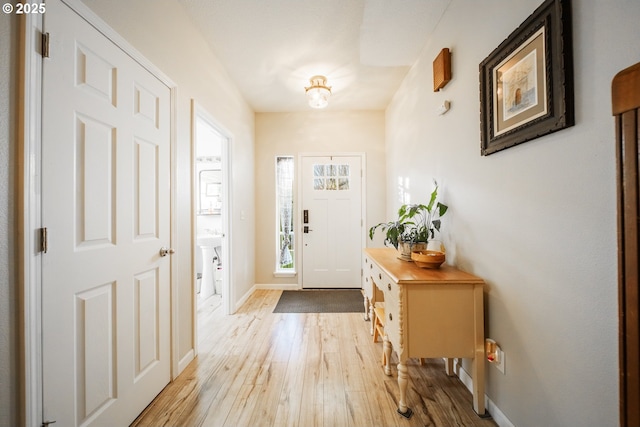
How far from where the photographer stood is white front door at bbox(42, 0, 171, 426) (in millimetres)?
1019

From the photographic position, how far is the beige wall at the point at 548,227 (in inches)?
34.4

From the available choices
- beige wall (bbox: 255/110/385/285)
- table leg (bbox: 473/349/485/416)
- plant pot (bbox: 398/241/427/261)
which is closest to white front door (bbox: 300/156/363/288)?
beige wall (bbox: 255/110/385/285)

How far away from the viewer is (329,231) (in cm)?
392

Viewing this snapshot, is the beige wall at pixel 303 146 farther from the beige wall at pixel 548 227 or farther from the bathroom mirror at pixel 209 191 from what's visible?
the beige wall at pixel 548 227

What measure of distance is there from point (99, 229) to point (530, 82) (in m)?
2.08

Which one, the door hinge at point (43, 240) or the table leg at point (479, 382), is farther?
the table leg at point (479, 382)

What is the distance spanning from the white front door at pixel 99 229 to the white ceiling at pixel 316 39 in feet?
2.92

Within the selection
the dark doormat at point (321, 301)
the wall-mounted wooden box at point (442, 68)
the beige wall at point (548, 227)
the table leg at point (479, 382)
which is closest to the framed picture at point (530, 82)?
the beige wall at point (548, 227)

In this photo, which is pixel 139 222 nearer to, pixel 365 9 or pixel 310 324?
pixel 310 324

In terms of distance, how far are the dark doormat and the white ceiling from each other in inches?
105

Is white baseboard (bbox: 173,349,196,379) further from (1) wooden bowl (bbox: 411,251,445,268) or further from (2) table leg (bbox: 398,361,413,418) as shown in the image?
(1) wooden bowl (bbox: 411,251,445,268)

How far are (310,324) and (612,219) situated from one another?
2.40m

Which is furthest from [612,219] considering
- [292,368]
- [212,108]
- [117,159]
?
[212,108]

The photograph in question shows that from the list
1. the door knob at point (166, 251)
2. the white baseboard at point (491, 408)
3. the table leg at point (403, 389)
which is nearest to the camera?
the white baseboard at point (491, 408)
